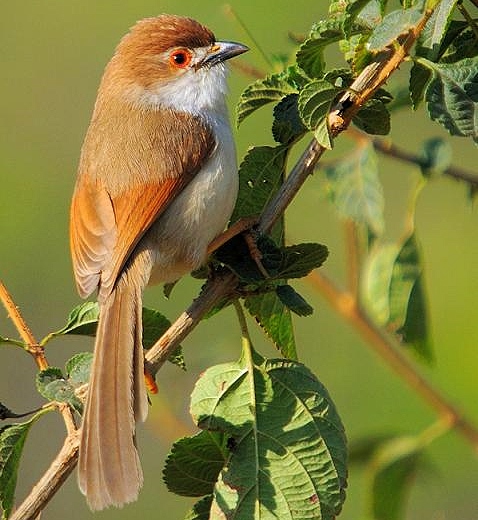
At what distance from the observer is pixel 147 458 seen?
7684 millimetres

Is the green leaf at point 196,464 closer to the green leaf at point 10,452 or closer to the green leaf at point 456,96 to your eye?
the green leaf at point 10,452

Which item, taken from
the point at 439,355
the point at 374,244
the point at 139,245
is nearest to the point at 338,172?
the point at 374,244

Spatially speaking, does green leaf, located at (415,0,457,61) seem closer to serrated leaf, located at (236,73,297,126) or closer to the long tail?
serrated leaf, located at (236,73,297,126)

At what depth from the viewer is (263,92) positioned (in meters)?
3.62

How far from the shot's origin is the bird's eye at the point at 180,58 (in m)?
4.88

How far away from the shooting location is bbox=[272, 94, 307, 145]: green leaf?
3.57 m

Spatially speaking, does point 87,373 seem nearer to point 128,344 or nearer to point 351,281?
point 128,344

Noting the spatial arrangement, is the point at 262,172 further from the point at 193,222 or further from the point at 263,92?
the point at 193,222

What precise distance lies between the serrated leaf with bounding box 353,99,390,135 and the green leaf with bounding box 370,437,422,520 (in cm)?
121

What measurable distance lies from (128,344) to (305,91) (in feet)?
3.49

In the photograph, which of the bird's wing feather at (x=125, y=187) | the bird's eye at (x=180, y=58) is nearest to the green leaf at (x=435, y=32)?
the bird's wing feather at (x=125, y=187)

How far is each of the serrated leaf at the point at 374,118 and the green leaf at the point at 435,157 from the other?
62 centimetres

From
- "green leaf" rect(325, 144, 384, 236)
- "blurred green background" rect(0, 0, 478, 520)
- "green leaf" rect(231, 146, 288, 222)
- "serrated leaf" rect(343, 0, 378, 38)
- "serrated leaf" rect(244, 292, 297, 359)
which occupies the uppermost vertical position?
"serrated leaf" rect(343, 0, 378, 38)

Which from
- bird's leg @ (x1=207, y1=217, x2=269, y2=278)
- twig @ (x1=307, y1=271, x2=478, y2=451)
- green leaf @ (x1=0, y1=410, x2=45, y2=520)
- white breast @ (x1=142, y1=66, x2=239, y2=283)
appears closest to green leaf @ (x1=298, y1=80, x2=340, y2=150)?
bird's leg @ (x1=207, y1=217, x2=269, y2=278)
